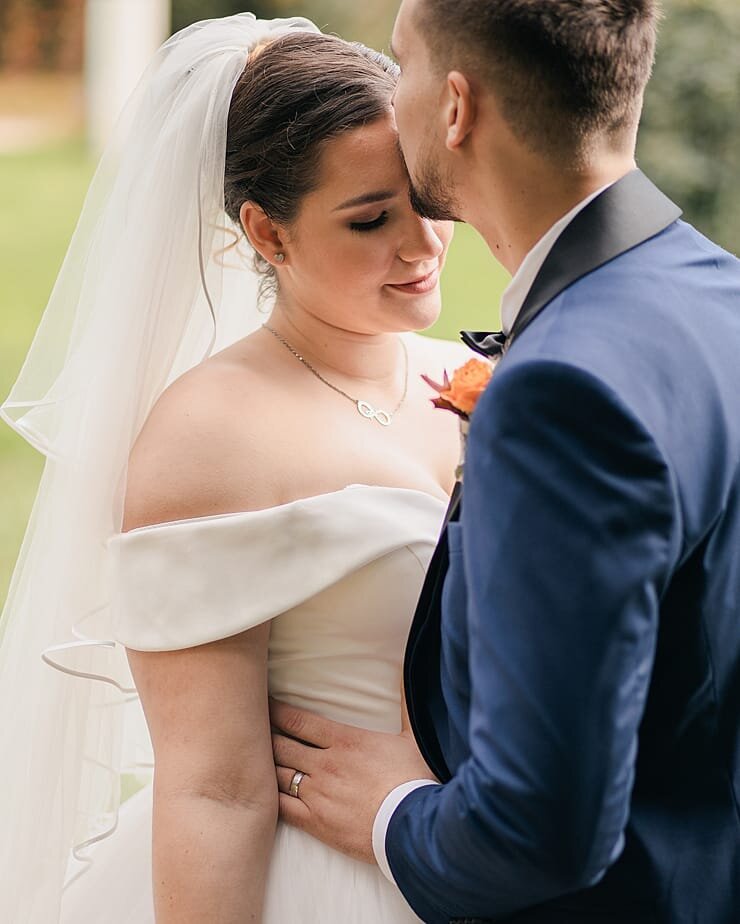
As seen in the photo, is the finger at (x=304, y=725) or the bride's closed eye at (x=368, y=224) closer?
the finger at (x=304, y=725)

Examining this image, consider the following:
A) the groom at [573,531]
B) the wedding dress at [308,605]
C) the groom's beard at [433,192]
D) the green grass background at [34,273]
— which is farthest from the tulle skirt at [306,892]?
the green grass background at [34,273]

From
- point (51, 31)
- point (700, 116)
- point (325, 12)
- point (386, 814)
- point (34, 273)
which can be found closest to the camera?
point (386, 814)

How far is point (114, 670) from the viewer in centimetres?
260

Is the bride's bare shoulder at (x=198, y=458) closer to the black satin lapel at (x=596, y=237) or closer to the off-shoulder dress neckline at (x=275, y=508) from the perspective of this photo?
the off-shoulder dress neckline at (x=275, y=508)

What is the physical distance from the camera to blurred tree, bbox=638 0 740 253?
31.0ft

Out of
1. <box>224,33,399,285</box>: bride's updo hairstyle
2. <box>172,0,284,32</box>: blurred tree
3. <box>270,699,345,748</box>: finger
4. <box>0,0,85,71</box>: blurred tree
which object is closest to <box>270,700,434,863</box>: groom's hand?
<box>270,699,345,748</box>: finger

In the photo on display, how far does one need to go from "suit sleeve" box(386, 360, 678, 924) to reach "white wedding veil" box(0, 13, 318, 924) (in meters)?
1.02

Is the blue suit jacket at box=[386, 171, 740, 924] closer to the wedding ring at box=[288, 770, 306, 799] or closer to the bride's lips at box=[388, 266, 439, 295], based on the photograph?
the wedding ring at box=[288, 770, 306, 799]

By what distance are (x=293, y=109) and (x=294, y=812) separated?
1.31 meters

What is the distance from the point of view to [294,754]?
2223 millimetres

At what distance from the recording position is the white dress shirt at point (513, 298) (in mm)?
1779

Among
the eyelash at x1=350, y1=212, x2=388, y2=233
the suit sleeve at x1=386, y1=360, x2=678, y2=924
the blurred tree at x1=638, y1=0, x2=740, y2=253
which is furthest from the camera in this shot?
the blurred tree at x1=638, y1=0, x2=740, y2=253

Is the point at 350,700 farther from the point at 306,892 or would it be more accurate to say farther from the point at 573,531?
the point at 573,531

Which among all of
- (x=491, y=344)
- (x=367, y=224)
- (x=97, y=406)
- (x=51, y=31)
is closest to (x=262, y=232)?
(x=367, y=224)
